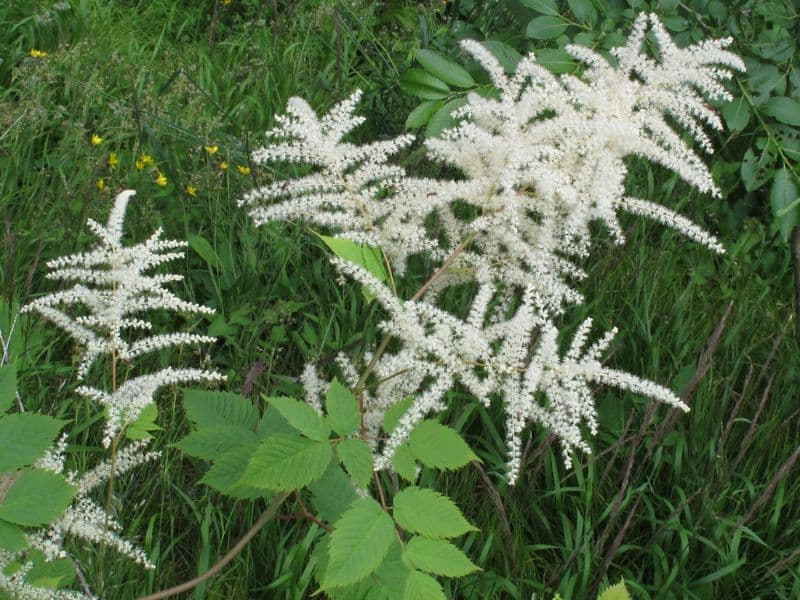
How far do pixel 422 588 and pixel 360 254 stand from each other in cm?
75

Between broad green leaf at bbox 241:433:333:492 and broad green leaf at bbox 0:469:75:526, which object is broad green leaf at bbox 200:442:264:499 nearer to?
broad green leaf at bbox 241:433:333:492

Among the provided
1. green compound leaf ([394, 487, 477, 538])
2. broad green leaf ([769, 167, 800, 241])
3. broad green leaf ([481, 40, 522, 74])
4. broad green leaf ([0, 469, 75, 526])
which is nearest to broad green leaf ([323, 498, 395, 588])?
green compound leaf ([394, 487, 477, 538])

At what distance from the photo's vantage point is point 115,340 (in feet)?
6.19

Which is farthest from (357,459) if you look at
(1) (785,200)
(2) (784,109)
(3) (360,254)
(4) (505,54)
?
(2) (784,109)

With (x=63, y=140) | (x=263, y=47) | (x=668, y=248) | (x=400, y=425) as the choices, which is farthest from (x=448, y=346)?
(x=263, y=47)

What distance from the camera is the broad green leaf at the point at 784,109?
3.71m

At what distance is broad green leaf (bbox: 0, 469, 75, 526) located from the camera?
1630 millimetres

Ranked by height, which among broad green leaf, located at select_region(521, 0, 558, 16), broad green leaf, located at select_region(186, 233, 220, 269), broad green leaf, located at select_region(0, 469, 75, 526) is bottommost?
broad green leaf, located at select_region(186, 233, 220, 269)

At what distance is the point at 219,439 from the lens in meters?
1.99

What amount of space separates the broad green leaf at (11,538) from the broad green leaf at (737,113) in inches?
122

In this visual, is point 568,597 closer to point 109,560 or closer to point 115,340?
point 109,560

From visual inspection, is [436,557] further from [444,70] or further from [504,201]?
[444,70]

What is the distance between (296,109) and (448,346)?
0.71 m

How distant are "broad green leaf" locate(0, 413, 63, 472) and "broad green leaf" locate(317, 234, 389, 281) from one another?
0.68m
